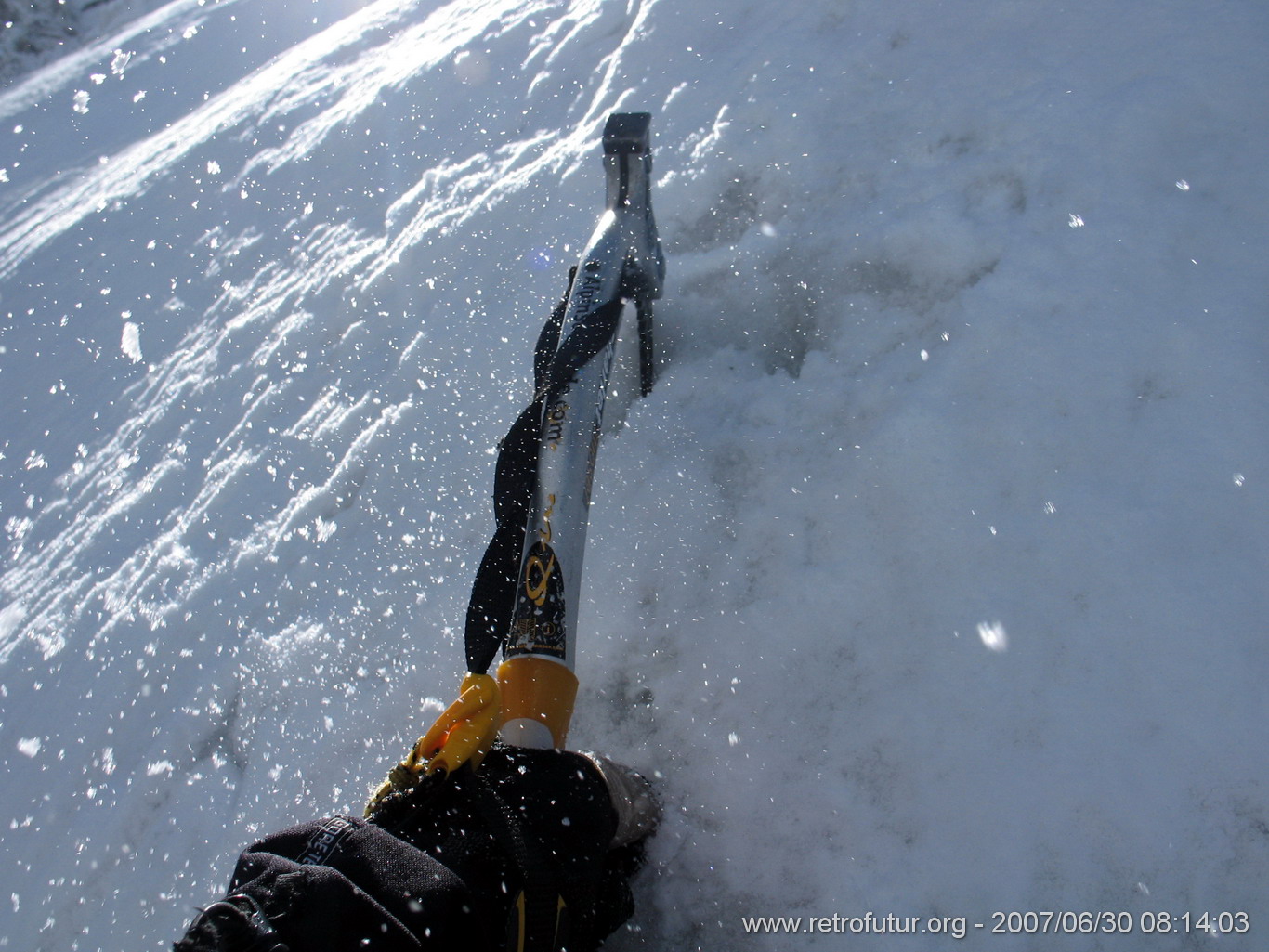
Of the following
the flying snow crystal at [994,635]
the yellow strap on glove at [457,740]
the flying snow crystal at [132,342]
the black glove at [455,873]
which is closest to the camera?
the black glove at [455,873]

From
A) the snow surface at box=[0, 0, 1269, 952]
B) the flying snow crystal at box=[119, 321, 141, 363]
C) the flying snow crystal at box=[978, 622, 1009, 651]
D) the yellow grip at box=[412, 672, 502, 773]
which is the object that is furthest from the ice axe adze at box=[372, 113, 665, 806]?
the flying snow crystal at box=[119, 321, 141, 363]

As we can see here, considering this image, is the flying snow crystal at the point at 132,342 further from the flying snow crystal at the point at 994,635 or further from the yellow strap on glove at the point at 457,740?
the flying snow crystal at the point at 994,635

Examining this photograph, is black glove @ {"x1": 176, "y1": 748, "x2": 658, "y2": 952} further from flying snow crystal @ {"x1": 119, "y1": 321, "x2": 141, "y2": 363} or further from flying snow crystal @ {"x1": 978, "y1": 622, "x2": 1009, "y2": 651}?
flying snow crystal @ {"x1": 119, "y1": 321, "x2": 141, "y2": 363}

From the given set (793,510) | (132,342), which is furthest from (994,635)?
(132,342)

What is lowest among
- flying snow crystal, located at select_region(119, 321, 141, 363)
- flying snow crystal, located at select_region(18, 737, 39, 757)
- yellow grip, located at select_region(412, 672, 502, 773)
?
flying snow crystal, located at select_region(18, 737, 39, 757)

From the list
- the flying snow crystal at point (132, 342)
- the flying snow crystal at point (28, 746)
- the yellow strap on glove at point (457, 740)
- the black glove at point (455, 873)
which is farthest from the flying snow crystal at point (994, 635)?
the flying snow crystal at point (132, 342)

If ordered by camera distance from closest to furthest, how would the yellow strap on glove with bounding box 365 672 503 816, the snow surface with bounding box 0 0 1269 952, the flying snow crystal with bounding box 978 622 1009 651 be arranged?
the yellow strap on glove with bounding box 365 672 503 816, the snow surface with bounding box 0 0 1269 952, the flying snow crystal with bounding box 978 622 1009 651

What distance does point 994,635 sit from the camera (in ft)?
4.64

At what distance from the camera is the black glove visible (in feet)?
2.77

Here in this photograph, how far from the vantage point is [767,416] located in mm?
1929

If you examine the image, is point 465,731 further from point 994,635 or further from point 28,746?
point 28,746

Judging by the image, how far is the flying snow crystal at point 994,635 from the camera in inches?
55.1

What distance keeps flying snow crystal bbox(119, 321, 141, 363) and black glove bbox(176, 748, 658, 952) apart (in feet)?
13.6

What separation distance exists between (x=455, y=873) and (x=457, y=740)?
10.1 inches
